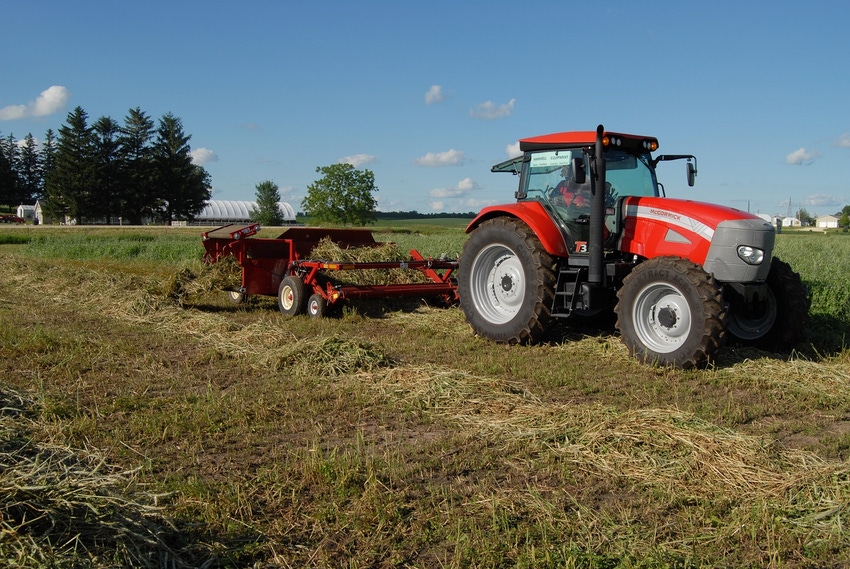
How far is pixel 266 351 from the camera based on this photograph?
7.22m

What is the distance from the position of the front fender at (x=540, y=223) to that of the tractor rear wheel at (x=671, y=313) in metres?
0.95

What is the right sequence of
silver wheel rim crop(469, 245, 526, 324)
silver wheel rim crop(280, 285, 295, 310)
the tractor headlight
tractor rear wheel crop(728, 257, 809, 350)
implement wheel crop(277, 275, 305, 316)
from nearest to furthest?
the tractor headlight → tractor rear wheel crop(728, 257, 809, 350) → silver wheel rim crop(469, 245, 526, 324) → implement wheel crop(277, 275, 305, 316) → silver wheel rim crop(280, 285, 295, 310)

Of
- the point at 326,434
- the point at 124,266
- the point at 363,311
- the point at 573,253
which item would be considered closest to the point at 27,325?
the point at 363,311

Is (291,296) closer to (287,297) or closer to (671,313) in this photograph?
(287,297)

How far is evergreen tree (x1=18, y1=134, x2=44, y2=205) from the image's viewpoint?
282 feet

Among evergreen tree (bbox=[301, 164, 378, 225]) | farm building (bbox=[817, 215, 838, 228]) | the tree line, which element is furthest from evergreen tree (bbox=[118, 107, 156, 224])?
farm building (bbox=[817, 215, 838, 228])

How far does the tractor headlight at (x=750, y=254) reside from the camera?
6668 mm

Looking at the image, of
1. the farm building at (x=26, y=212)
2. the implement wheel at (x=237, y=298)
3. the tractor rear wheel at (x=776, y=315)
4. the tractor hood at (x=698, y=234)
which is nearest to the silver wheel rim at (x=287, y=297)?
the implement wheel at (x=237, y=298)

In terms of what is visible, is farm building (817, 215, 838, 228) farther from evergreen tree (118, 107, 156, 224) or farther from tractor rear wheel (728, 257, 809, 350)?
tractor rear wheel (728, 257, 809, 350)

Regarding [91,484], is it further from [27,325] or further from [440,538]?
[27,325]

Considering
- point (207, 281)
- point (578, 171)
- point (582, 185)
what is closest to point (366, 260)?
point (207, 281)

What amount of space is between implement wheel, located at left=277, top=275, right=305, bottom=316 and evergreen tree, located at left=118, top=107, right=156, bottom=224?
59.1 metres

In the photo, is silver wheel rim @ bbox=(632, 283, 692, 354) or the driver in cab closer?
silver wheel rim @ bbox=(632, 283, 692, 354)

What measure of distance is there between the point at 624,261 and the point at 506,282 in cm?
138
